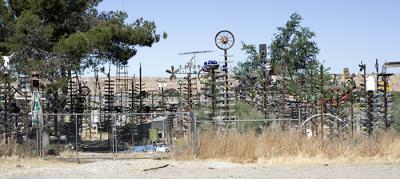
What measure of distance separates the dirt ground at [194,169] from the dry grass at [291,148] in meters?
0.60

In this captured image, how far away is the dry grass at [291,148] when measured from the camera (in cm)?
2002

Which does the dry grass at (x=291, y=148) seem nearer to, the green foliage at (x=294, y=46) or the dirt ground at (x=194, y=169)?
the dirt ground at (x=194, y=169)

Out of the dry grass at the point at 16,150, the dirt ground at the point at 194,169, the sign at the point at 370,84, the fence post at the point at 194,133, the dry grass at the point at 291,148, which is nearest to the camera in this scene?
the dirt ground at the point at 194,169

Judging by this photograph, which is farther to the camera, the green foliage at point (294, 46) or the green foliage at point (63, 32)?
the green foliage at point (294, 46)

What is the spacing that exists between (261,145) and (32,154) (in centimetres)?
812

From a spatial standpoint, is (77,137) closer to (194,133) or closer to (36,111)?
(36,111)

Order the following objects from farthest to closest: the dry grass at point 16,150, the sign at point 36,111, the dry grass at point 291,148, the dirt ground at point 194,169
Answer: the sign at point 36,111
the dry grass at point 16,150
the dry grass at point 291,148
the dirt ground at point 194,169

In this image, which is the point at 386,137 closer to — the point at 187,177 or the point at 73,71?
the point at 187,177

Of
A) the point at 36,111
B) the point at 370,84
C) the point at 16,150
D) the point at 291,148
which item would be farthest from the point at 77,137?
Answer: the point at 370,84

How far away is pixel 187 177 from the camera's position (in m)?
16.3

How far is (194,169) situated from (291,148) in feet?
12.3

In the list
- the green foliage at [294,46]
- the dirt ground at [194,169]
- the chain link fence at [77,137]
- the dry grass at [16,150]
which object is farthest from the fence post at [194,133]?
the green foliage at [294,46]

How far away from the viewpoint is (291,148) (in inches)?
797

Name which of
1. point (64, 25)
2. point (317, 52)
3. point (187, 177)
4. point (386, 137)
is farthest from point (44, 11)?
point (317, 52)
